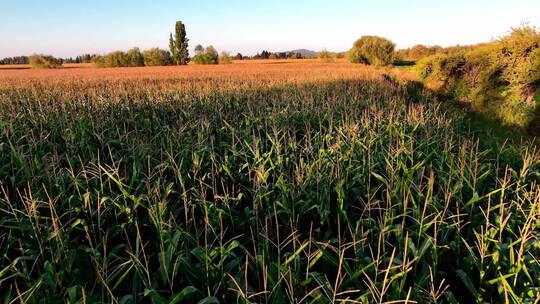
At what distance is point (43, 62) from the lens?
60.6m

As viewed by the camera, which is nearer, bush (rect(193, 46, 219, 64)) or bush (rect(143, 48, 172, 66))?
bush (rect(143, 48, 172, 66))

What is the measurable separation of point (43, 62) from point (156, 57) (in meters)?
20.0

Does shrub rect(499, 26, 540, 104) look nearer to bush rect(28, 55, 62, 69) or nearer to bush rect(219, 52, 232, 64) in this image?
bush rect(219, 52, 232, 64)

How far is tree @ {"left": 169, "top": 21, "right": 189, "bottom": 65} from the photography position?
7412 centimetres

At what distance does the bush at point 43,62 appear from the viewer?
198ft

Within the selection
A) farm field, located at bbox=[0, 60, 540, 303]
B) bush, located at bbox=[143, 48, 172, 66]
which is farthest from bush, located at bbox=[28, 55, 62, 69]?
farm field, located at bbox=[0, 60, 540, 303]

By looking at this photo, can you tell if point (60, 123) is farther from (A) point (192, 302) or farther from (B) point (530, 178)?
(B) point (530, 178)

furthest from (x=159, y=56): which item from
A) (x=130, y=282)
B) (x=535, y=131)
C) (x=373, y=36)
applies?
(x=130, y=282)

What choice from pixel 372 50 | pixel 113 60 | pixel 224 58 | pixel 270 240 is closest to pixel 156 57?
pixel 113 60

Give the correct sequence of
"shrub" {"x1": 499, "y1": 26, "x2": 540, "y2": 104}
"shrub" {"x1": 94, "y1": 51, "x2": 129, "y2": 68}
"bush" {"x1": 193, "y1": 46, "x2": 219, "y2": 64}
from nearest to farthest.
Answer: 1. "shrub" {"x1": 499, "y1": 26, "x2": 540, "y2": 104}
2. "shrub" {"x1": 94, "y1": 51, "x2": 129, "y2": 68}
3. "bush" {"x1": 193, "y1": 46, "x2": 219, "y2": 64}

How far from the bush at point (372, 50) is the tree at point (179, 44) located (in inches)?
1471

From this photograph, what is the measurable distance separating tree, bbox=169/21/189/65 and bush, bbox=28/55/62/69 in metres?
22.9

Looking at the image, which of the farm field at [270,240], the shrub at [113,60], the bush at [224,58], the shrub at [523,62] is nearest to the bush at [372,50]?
the bush at [224,58]

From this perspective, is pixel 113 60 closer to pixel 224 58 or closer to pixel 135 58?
pixel 135 58
